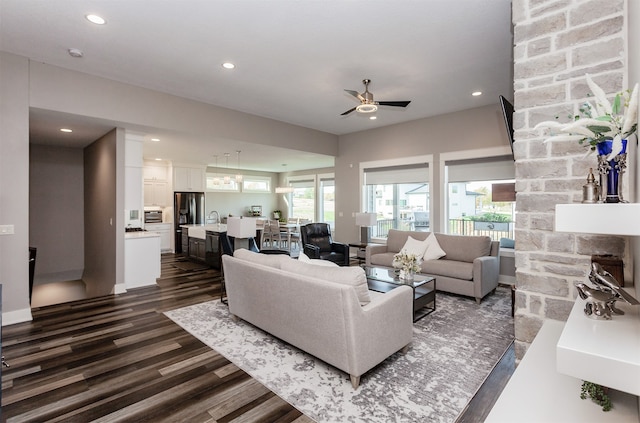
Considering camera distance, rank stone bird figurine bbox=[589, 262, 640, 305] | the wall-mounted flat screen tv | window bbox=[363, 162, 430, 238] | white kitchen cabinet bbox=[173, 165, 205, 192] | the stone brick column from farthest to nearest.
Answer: white kitchen cabinet bbox=[173, 165, 205, 192], window bbox=[363, 162, 430, 238], the wall-mounted flat screen tv, the stone brick column, stone bird figurine bbox=[589, 262, 640, 305]

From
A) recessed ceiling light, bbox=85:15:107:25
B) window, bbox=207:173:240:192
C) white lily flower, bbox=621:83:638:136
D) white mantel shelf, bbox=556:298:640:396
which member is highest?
recessed ceiling light, bbox=85:15:107:25

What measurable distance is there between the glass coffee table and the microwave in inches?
264

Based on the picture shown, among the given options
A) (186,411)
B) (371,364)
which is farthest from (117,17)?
(371,364)

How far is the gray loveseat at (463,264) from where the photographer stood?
13.9 feet

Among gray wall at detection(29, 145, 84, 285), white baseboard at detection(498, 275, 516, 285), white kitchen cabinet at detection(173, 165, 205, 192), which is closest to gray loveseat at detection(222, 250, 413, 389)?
white baseboard at detection(498, 275, 516, 285)

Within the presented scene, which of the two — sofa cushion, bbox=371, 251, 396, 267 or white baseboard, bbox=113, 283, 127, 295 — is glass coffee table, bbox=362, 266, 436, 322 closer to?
sofa cushion, bbox=371, 251, 396, 267

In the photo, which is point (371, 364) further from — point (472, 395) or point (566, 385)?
point (566, 385)

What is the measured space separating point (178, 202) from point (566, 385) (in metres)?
9.09

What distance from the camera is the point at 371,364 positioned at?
2404mm

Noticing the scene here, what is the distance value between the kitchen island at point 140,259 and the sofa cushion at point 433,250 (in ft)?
14.6

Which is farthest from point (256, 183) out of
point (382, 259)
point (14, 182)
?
point (14, 182)

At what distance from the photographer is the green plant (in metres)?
0.97

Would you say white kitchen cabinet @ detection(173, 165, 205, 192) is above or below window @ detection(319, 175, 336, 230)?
above

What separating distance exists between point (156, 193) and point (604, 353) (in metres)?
9.48
